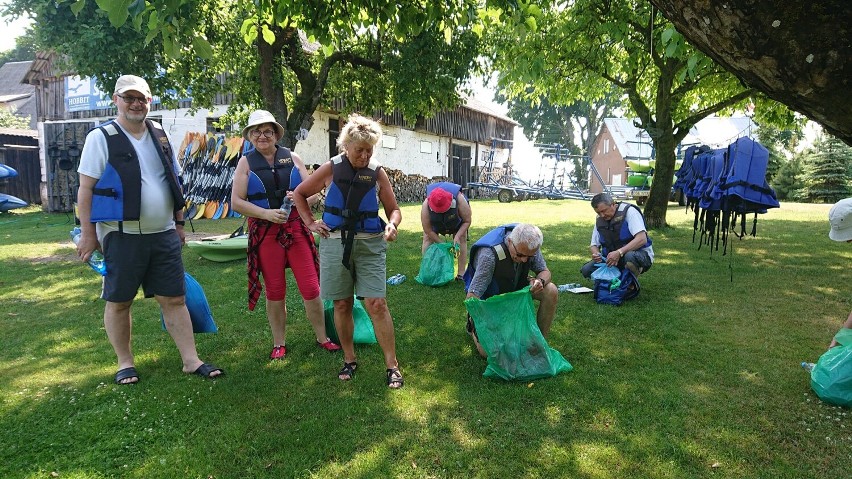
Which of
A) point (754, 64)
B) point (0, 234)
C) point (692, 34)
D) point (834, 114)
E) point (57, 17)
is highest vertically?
point (57, 17)

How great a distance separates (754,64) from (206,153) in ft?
46.0

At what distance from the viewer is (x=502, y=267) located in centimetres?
364

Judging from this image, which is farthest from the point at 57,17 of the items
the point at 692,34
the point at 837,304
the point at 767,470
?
the point at 837,304

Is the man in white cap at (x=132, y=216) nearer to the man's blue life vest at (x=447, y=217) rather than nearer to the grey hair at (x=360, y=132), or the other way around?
the grey hair at (x=360, y=132)

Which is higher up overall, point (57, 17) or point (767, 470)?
point (57, 17)

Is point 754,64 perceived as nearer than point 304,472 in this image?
Yes

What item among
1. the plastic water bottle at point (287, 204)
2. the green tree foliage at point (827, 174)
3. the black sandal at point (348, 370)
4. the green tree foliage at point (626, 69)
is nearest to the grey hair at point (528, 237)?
the black sandal at point (348, 370)

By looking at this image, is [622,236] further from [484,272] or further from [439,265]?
[484,272]

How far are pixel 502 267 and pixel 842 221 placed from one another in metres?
2.21

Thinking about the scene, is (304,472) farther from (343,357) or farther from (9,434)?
(9,434)

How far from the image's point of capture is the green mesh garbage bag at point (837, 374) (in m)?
2.88

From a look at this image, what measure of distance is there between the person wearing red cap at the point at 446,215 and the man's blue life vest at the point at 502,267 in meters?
1.97

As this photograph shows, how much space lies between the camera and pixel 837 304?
5121 mm

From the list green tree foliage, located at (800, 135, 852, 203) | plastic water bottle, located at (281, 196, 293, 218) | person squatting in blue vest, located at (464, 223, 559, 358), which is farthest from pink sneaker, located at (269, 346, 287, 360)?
green tree foliage, located at (800, 135, 852, 203)
